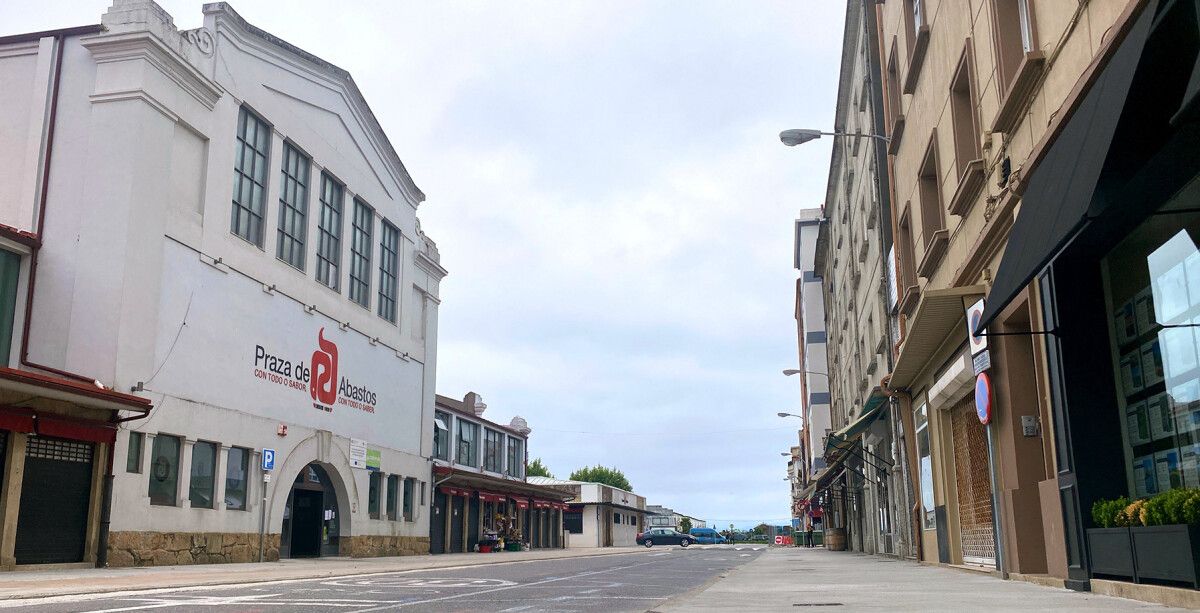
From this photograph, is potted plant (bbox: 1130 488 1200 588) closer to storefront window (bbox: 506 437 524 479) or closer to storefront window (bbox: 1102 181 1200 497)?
Answer: storefront window (bbox: 1102 181 1200 497)

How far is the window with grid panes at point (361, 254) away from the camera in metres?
37.6

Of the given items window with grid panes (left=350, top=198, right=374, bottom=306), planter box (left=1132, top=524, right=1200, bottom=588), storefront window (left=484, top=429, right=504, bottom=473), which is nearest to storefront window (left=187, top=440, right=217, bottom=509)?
window with grid panes (left=350, top=198, right=374, bottom=306)

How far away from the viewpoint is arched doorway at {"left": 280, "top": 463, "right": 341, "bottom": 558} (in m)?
→ 33.7

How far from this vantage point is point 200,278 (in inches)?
1037

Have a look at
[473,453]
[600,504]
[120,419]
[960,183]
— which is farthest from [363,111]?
[600,504]

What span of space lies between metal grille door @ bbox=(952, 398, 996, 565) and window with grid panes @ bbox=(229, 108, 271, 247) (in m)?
20.6

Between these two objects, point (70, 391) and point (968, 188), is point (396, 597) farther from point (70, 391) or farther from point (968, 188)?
point (70, 391)

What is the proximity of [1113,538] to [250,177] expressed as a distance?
26.5 m

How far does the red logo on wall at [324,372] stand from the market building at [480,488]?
38.1 ft

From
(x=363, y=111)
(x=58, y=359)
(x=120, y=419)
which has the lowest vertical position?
(x=120, y=419)

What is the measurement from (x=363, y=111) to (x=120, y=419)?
19588mm

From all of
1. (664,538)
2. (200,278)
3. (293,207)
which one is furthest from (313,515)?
(664,538)

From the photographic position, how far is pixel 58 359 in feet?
74.1

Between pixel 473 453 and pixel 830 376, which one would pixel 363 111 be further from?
pixel 830 376
